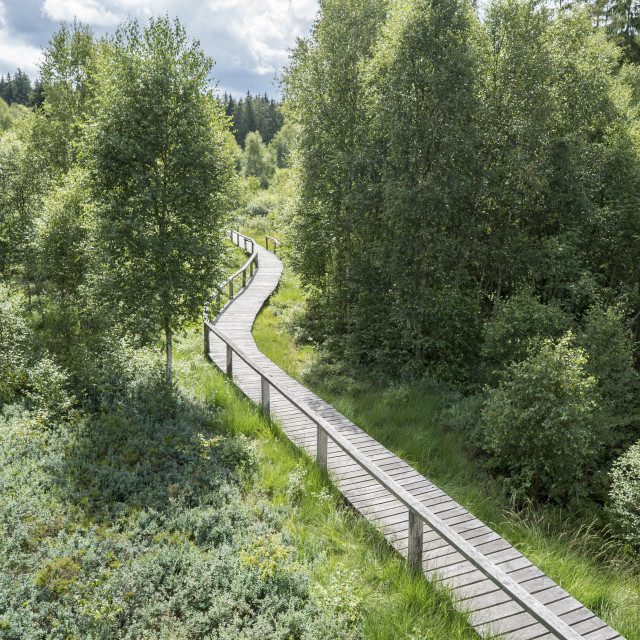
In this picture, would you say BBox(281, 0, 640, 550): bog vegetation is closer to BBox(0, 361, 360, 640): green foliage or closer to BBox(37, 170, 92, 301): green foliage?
BBox(0, 361, 360, 640): green foliage

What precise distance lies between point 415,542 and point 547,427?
3.50m

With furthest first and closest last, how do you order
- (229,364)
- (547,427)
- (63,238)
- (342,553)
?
(63,238)
(229,364)
(547,427)
(342,553)

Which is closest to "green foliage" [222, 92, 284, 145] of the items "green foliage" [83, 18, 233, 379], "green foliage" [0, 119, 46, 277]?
"green foliage" [0, 119, 46, 277]

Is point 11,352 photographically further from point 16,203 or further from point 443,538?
point 16,203

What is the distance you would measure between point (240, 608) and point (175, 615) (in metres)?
0.64

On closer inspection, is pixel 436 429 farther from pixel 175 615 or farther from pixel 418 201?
pixel 175 615

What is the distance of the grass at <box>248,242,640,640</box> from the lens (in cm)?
526

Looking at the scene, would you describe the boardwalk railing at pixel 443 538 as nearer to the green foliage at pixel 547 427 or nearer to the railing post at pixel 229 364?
the green foliage at pixel 547 427

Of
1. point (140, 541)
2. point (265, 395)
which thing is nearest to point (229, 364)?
point (265, 395)

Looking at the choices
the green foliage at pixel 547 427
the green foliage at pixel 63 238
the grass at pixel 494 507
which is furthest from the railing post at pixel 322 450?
the green foliage at pixel 63 238

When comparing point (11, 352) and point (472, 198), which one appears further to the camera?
point (472, 198)

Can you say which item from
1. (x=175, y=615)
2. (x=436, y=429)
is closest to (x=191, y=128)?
(x=436, y=429)

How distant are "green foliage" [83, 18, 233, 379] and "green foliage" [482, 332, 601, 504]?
6328 mm

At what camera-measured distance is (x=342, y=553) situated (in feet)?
18.9
